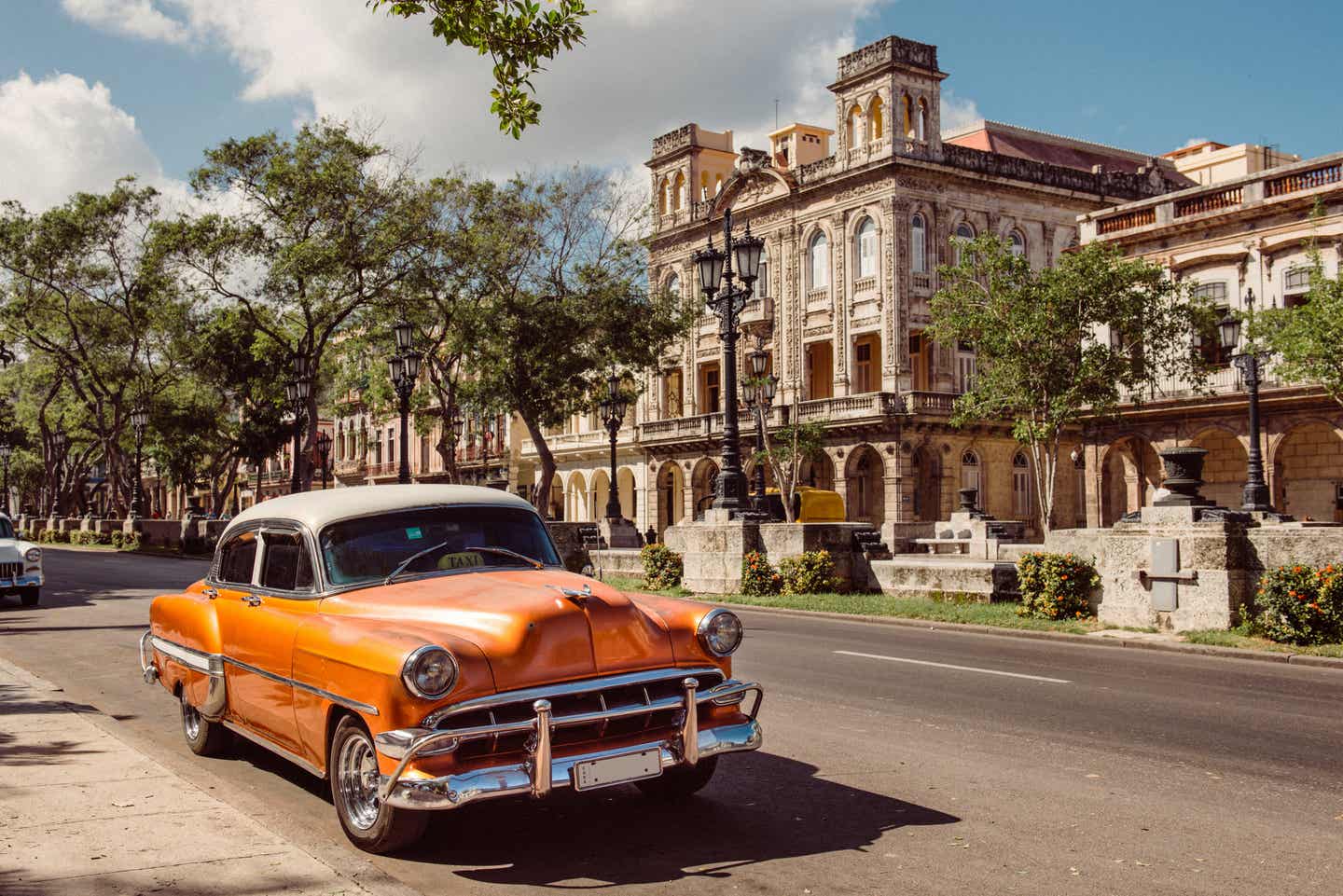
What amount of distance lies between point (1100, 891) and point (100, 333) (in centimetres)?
5141

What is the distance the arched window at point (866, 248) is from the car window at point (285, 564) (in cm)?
4277

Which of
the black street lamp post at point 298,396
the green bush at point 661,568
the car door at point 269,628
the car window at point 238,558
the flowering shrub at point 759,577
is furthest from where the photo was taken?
the black street lamp post at point 298,396

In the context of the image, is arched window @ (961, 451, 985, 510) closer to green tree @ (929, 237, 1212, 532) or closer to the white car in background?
green tree @ (929, 237, 1212, 532)

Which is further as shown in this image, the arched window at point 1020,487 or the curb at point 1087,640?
the arched window at point 1020,487

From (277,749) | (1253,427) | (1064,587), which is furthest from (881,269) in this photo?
(277,749)

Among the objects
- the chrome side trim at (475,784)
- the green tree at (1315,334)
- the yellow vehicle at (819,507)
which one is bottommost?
the chrome side trim at (475,784)

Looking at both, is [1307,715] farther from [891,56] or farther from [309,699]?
[891,56]

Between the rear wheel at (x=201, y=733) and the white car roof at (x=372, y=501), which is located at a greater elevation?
the white car roof at (x=372, y=501)

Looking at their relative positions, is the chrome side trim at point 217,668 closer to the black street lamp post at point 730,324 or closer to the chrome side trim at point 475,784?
the chrome side trim at point 475,784

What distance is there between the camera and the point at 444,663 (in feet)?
17.3

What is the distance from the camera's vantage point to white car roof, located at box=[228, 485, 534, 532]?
6680 millimetres

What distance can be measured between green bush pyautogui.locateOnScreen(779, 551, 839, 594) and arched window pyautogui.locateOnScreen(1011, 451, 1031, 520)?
94.3ft

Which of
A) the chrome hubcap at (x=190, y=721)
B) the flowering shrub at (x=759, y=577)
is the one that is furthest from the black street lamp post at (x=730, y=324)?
the chrome hubcap at (x=190, y=721)

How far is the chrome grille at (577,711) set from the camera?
5.29 metres
